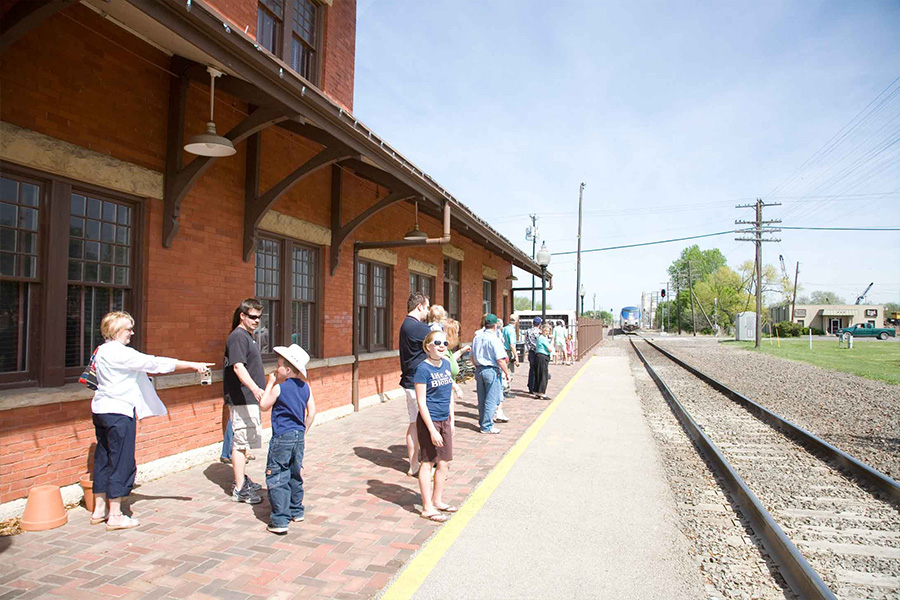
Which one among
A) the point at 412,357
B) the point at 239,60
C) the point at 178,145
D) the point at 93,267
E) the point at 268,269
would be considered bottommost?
the point at 412,357

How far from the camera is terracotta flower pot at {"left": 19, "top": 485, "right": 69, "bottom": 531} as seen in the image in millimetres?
4066

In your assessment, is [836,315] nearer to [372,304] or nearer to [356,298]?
[372,304]

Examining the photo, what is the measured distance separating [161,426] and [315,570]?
2778 mm

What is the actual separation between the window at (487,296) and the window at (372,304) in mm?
8466

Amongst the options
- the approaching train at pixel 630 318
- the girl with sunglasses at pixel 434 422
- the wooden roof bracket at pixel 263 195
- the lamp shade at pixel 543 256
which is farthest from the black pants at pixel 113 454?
the approaching train at pixel 630 318

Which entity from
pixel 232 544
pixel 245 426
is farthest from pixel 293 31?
pixel 232 544

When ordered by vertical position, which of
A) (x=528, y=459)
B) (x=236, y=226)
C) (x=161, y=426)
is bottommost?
(x=528, y=459)

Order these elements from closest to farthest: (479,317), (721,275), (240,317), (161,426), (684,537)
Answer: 1. (684,537)
2. (240,317)
3. (161,426)
4. (479,317)
5. (721,275)

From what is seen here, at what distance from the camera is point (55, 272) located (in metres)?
4.54

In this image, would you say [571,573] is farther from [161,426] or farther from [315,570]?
[161,426]

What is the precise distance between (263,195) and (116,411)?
3227mm

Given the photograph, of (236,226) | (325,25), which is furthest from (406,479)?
(325,25)

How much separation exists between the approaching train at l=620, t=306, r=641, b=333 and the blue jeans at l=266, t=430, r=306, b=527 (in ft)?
250

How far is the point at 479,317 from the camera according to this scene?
18500 millimetres
